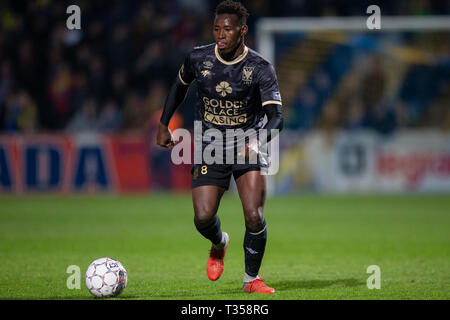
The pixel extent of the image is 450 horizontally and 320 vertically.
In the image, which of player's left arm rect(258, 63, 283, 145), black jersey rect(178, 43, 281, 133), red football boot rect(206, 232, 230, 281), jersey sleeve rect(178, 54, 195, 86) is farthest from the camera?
red football boot rect(206, 232, 230, 281)

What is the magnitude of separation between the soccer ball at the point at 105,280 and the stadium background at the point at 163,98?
10.9 m

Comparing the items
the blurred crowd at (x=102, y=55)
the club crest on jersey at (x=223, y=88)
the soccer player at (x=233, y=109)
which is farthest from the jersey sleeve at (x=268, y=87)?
the blurred crowd at (x=102, y=55)

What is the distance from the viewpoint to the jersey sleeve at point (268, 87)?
6.20 metres

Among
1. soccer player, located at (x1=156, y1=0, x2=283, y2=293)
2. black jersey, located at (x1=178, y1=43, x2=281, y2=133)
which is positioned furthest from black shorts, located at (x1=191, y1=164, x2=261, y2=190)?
black jersey, located at (x1=178, y1=43, x2=281, y2=133)

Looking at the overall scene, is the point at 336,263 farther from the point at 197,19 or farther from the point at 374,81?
the point at 197,19

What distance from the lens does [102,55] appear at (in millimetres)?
18578

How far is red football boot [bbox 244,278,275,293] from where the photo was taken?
237 inches

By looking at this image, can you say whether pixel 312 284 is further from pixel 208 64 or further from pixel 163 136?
pixel 208 64

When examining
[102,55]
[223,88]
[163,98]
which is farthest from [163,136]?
[102,55]

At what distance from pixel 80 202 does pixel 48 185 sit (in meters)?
1.56

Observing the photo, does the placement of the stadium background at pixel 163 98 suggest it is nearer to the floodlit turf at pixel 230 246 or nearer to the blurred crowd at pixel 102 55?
the blurred crowd at pixel 102 55

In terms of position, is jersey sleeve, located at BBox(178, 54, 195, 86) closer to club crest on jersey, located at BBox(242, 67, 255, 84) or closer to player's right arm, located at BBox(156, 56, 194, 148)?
player's right arm, located at BBox(156, 56, 194, 148)

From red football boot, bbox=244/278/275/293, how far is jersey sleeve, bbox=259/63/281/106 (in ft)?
4.82
